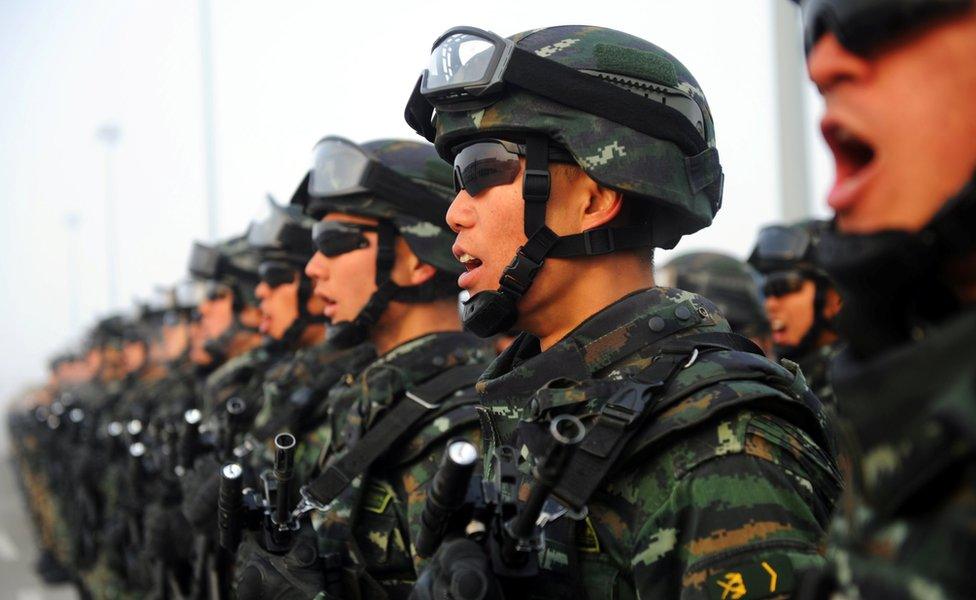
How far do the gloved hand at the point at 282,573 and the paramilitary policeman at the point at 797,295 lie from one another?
3245 millimetres

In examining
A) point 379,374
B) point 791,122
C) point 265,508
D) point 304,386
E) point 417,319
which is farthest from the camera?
point 791,122

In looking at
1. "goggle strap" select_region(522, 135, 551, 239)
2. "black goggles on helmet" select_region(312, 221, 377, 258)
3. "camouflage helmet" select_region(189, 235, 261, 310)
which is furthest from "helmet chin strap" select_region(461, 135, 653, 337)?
"camouflage helmet" select_region(189, 235, 261, 310)

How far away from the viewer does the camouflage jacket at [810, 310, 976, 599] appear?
1193mm

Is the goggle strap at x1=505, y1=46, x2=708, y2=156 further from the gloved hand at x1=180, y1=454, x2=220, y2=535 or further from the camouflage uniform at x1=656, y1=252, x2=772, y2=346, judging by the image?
the camouflage uniform at x1=656, y1=252, x2=772, y2=346

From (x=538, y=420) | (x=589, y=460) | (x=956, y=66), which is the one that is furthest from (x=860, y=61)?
(x=538, y=420)

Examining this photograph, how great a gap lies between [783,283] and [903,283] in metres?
4.95

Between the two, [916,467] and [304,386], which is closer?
A: [916,467]

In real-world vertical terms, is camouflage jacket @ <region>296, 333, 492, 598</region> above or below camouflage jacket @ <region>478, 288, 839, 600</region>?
below

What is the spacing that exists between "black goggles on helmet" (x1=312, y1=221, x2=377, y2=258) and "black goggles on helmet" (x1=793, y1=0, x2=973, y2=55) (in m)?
3.16

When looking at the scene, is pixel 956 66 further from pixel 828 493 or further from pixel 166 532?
pixel 166 532

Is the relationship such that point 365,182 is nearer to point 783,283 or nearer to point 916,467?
point 783,283

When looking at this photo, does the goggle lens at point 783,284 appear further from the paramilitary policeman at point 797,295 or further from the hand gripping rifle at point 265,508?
the hand gripping rifle at point 265,508

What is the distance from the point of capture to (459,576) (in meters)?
2.12

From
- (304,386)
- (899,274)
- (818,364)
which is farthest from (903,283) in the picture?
(818,364)
